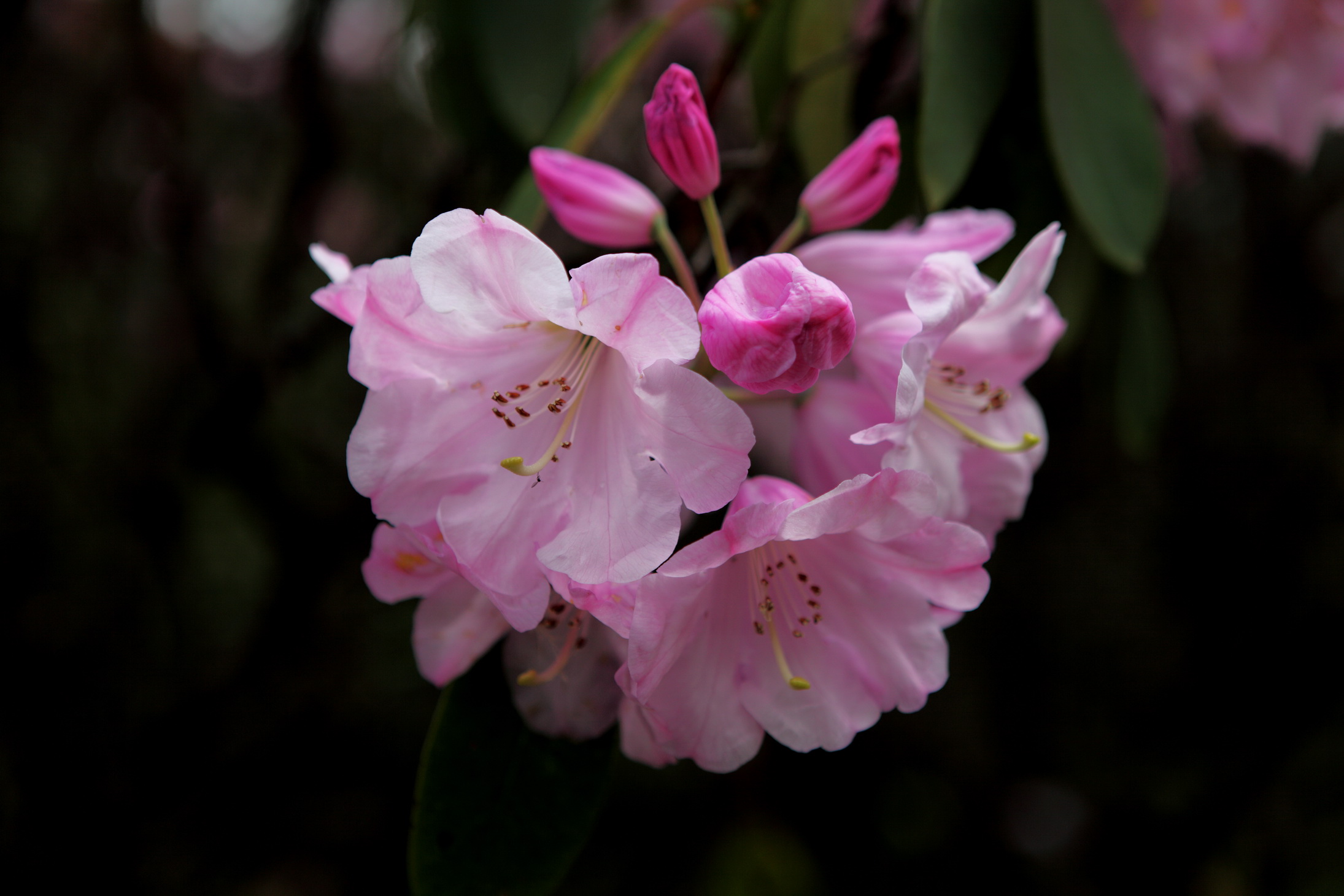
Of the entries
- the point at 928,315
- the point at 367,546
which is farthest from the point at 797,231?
the point at 367,546

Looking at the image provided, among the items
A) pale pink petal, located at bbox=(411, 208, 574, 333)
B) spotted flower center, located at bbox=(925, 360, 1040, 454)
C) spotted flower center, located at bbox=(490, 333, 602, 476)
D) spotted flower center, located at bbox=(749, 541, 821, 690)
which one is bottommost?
spotted flower center, located at bbox=(749, 541, 821, 690)

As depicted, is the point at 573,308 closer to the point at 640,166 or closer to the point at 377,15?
the point at 640,166

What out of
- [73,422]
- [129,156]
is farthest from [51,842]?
[129,156]

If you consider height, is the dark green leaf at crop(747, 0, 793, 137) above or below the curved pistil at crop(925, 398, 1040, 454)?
above

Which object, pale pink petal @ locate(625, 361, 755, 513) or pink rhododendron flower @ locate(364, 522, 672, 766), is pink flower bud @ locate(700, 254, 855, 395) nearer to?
pale pink petal @ locate(625, 361, 755, 513)

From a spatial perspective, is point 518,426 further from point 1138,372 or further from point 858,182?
point 1138,372

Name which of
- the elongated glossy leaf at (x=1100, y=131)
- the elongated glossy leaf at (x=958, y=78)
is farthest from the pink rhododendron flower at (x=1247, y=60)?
the elongated glossy leaf at (x=958, y=78)

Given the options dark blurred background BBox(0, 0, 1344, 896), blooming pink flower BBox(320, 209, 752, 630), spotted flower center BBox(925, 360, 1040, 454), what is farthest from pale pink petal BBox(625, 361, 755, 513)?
dark blurred background BBox(0, 0, 1344, 896)
